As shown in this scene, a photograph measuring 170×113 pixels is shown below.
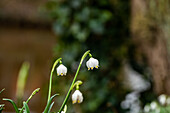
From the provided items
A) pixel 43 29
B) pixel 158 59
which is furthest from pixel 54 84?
pixel 43 29

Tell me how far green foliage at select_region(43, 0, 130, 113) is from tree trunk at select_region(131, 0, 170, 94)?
13.7 inches

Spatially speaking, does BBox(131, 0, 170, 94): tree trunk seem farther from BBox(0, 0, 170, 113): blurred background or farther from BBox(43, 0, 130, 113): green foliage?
BBox(43, 0, 130, 113): green foliage

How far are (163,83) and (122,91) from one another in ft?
2.16

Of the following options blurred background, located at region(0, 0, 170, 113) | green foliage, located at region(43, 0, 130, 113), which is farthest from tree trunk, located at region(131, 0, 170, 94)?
green foliage, located at region(43, 0, 130, 113)

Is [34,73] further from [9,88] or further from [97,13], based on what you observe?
[97,13]

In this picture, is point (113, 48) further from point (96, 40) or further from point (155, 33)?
point (155, 33)

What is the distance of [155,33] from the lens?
2.28m

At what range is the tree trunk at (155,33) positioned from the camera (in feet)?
6.74

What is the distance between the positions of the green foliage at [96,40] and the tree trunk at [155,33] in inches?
13.7

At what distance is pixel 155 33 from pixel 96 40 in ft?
2.28

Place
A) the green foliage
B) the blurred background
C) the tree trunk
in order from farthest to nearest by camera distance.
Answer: the green foliage
the blurred background
the tree trunk

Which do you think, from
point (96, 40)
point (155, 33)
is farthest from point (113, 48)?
point (155, 33)

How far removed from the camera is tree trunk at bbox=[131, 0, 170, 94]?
205cm

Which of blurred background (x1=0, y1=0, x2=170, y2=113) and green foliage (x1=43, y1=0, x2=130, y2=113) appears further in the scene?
green foliage (x1=43, y1=0, x2=130, y2=113)
